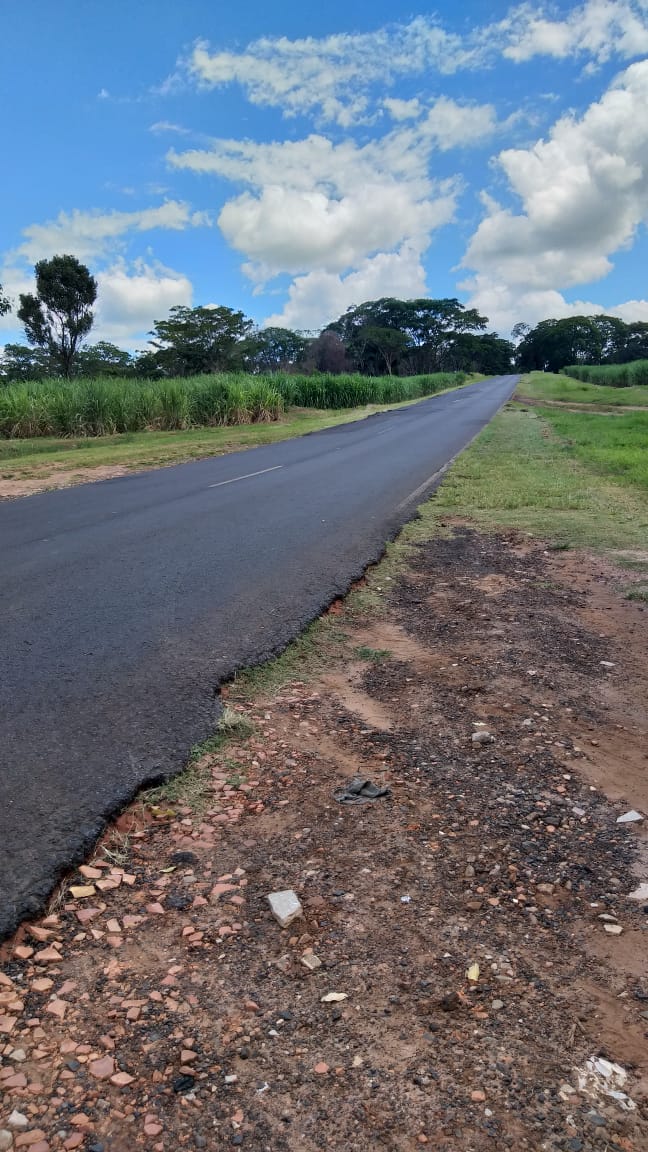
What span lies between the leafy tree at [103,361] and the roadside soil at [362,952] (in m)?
50.8

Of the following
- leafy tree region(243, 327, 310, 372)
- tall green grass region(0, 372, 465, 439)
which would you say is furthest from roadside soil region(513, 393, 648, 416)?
leafy tree region(243, 327, 310, 372)

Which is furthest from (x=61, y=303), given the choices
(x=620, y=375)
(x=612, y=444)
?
(x=620, y=375)

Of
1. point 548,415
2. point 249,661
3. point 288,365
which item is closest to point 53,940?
point 249,661

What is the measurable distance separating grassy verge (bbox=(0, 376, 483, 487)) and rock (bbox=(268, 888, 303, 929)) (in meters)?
14.0

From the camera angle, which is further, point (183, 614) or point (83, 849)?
point (183, 614)

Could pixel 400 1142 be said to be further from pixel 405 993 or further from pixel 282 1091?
pixel 405 993

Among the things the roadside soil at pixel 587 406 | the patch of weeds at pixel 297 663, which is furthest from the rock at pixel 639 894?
the roadside soil at pixel 587 406

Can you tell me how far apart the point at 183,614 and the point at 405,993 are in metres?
3.63

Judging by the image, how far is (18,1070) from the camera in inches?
74.7

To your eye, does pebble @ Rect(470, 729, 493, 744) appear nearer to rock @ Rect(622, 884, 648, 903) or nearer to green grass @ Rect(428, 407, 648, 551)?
rock @ Rect(622, 884, 648, 903)

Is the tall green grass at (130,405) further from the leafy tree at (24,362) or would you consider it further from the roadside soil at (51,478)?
the leafy tree at (24,362)

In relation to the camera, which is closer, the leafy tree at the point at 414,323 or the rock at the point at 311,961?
the rock at the point at 311,961

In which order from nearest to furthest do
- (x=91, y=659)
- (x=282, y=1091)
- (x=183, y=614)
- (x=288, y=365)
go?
(x=282, y=1091)
(x=91, y=659)
(x=183, y=614)
(x=288, y=365)

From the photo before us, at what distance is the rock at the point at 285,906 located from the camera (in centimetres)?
243
